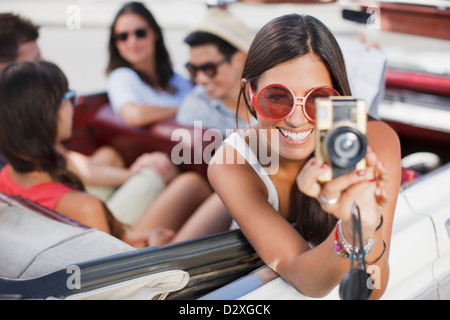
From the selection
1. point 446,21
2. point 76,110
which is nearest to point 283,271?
point 446,21

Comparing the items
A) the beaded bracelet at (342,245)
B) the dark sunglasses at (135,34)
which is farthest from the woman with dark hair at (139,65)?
the beaded bracelet at (342,245)

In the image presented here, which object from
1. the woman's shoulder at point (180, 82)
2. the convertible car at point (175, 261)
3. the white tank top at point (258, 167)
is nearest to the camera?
the convertible car at point (175, 261)

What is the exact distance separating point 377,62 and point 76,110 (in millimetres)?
1729

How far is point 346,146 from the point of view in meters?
0.78

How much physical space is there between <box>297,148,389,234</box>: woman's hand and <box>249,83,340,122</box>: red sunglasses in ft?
1.15

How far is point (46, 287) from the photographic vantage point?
1043 mm

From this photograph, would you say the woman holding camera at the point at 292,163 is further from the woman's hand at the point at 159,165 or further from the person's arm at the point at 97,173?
the person's arm at the point at 97,173

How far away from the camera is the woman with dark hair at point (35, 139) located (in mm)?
1671

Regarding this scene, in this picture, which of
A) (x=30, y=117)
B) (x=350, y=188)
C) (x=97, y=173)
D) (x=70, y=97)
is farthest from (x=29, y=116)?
(x=350, y=188)

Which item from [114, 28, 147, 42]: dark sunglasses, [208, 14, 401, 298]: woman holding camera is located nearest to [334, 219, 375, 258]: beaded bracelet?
[208, 14, 401, 298]: woman holding camera

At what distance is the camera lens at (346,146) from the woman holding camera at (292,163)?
0.64ft

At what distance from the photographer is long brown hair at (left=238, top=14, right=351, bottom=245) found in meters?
1.24

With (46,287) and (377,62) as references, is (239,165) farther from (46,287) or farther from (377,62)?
(377,62)

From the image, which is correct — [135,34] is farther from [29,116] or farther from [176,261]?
[176,261]
